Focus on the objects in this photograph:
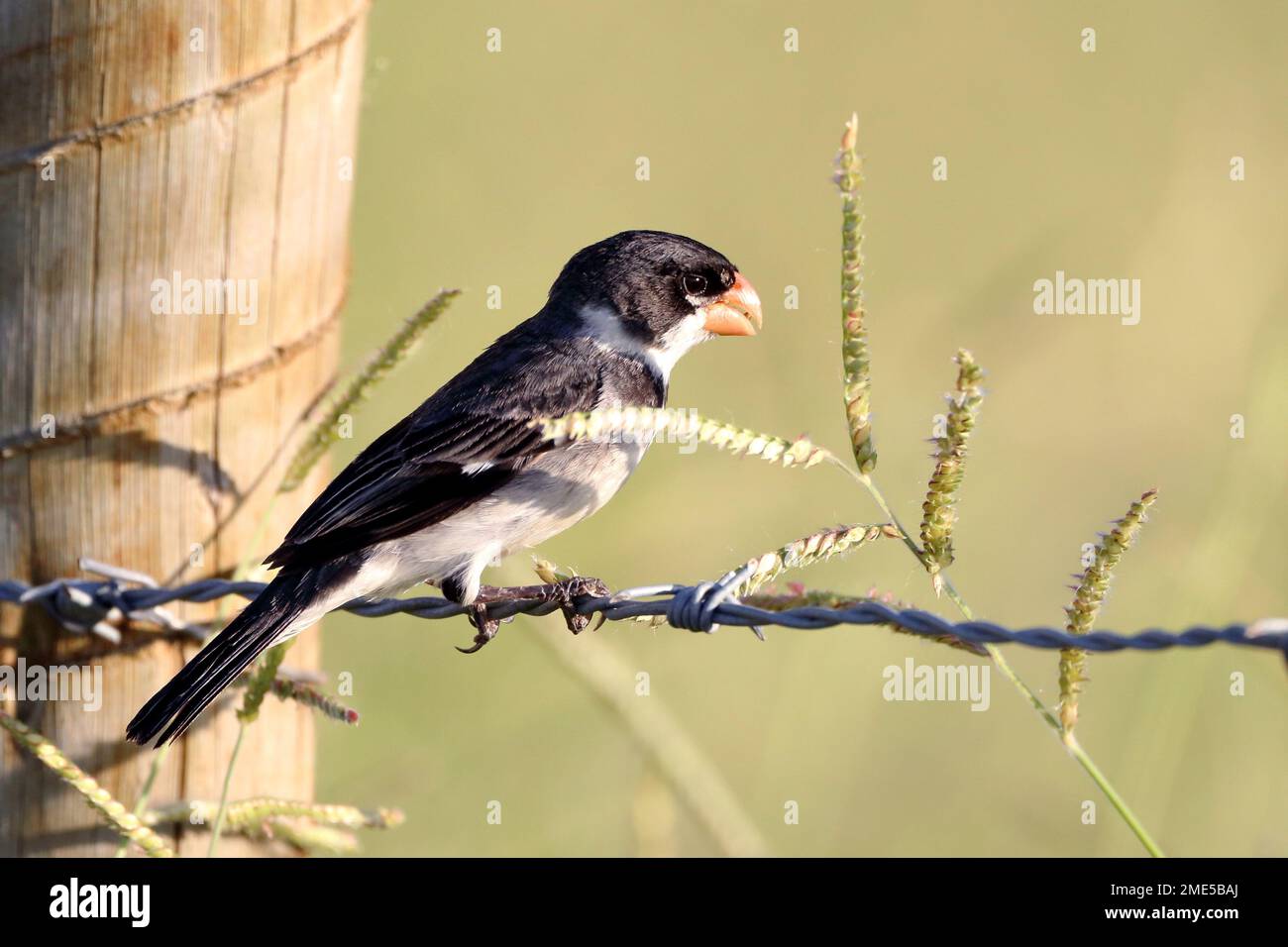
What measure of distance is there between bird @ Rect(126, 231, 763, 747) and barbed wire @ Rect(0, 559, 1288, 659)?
170mm

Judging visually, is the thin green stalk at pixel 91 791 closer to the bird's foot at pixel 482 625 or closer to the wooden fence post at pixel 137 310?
the wooden fence post at pixel 137 310

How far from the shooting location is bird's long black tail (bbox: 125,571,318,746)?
353cm

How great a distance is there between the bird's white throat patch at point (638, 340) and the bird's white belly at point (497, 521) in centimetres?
66

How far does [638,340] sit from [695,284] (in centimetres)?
33

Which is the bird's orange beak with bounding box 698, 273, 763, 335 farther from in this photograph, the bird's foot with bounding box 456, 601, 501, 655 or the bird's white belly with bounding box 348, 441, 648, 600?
the bird's foot with bounding box 456, 601, 501, 655

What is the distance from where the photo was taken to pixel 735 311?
5043 millimetres

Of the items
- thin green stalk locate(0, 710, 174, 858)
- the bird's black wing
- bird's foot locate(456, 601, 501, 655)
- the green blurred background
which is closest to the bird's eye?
the bird's black wing

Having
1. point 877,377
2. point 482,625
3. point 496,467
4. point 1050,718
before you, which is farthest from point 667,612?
point 877,377

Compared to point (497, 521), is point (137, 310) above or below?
above

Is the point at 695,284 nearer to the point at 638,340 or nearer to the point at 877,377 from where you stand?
the point at 638,340

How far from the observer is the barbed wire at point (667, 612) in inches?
95.1

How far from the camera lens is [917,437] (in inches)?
272

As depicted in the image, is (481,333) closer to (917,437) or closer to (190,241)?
(917,437)
